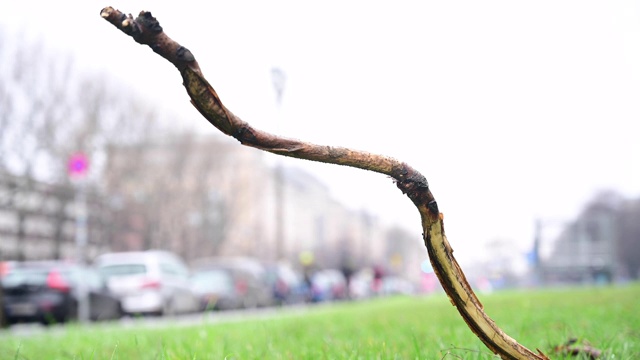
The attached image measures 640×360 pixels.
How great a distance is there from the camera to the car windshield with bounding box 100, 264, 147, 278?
795 inches

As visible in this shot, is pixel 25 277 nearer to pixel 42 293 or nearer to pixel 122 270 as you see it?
pixel 42 293

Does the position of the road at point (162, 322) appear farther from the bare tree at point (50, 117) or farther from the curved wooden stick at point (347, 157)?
the bare tree at point (50, 117)

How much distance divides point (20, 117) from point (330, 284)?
58.7ft

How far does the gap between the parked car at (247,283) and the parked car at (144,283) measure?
3.85 m

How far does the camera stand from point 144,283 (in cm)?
1992

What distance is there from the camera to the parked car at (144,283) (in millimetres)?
19844

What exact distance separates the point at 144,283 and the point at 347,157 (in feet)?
60.6

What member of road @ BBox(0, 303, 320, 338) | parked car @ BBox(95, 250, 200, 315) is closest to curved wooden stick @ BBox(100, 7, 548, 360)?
road @ BBox(0, 303, 320, 338)

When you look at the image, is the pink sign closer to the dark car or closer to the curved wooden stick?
the dark car

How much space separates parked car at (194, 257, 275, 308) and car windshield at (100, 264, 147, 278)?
16.1ft

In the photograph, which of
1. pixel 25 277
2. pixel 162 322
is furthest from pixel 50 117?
pixel 162 322

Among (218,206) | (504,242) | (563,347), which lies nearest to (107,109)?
(218,206)

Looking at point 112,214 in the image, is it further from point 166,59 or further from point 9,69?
point 166,59

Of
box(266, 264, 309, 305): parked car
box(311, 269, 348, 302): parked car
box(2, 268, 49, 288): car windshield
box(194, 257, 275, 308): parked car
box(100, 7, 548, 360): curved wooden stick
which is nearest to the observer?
box(100, 7, 548, 360): curved wooden stick
